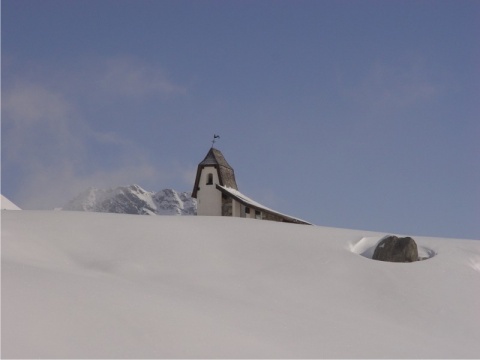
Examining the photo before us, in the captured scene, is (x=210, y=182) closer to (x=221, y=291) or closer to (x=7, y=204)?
(x=7, y=204)

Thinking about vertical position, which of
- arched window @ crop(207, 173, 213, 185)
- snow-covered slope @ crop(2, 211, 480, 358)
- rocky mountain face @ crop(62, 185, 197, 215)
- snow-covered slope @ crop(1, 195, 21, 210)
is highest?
rocky mountain face @ crop(62, 185, 197, 215)

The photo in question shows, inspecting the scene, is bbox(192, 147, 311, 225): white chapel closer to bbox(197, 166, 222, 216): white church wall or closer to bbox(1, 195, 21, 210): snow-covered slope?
bbox(197, 166, 222, 216): white church wall

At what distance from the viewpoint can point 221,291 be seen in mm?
12125

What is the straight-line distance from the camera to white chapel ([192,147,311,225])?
30.1m

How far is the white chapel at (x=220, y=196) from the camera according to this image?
98.8ft

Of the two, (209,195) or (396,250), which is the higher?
(209,195)

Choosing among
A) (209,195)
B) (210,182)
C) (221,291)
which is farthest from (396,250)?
(210,182)

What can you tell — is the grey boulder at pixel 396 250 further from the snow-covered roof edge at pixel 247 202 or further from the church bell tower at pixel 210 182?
the church bell tower at pixel 210 182

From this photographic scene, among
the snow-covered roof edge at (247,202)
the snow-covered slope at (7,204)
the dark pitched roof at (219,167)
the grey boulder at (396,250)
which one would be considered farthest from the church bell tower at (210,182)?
the snow-covered slope at (7,204)

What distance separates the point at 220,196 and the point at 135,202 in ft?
475

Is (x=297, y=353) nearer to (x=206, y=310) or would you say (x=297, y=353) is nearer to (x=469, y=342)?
(x=206, y=310)

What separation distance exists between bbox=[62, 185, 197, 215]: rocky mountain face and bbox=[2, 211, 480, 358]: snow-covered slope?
490ft

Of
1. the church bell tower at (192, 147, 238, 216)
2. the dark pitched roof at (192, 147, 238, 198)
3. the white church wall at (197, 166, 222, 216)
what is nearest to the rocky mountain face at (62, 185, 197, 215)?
the dark pitched roof at (192, 147, 238, 198)

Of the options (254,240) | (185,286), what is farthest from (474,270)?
(185,286)
